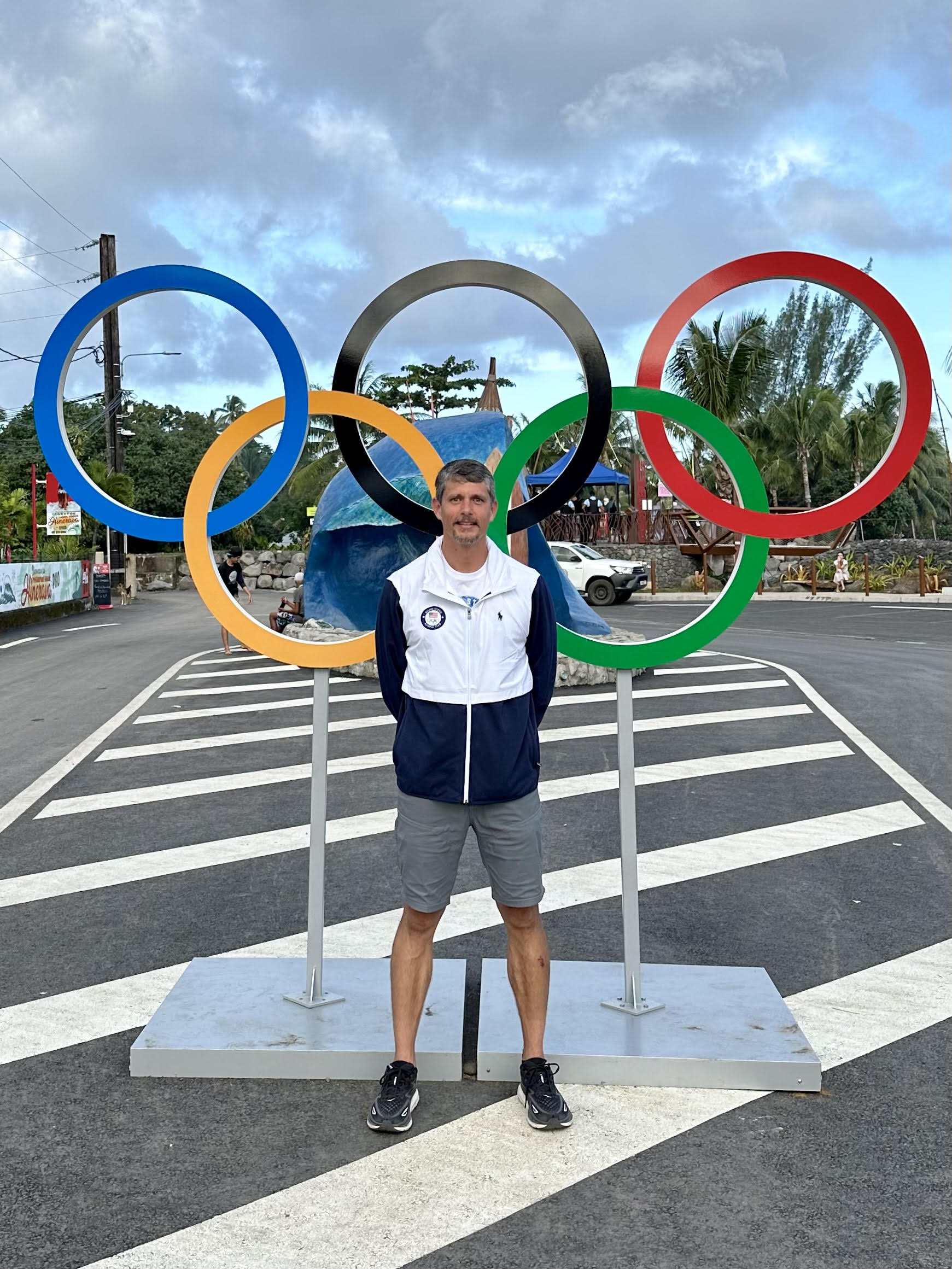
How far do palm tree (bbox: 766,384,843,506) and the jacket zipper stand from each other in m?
44.8

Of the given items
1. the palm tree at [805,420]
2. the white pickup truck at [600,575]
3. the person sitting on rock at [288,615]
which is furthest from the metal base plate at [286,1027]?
the palm tree at [805,420]

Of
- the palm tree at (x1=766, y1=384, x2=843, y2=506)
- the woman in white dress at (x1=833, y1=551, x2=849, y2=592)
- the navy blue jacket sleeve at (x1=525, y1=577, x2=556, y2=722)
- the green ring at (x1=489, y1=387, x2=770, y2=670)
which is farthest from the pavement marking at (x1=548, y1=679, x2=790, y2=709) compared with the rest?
the palm tree at (x1=766, y1=384, x2=843, y2=506)

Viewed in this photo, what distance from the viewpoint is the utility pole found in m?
30.6

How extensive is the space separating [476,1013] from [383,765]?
473 centimetres

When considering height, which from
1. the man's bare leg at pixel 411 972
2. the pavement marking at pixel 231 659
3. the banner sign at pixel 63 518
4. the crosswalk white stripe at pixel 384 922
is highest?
the banner sign at pixel 63 518

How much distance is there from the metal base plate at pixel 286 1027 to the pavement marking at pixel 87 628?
18.1m

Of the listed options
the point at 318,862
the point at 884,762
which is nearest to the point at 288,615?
the point at 884,762

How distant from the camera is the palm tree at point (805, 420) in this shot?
1902 inches

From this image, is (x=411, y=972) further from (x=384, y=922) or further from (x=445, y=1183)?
(x=384, y=922)

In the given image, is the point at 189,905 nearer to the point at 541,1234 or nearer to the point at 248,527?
the point at 541,1234

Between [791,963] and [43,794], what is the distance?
17.6 ft

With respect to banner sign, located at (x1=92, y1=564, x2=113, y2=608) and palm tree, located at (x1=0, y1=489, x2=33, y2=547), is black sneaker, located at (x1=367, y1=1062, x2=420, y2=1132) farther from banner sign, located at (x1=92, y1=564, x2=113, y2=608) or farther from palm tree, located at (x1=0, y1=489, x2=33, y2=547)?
palm tree, located at (x1=0, y1=489, x2=33, y2=547)

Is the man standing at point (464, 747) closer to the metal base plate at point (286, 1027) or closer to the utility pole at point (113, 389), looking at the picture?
the metal base plate at point (286, 1027)

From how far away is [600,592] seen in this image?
98.7ft
